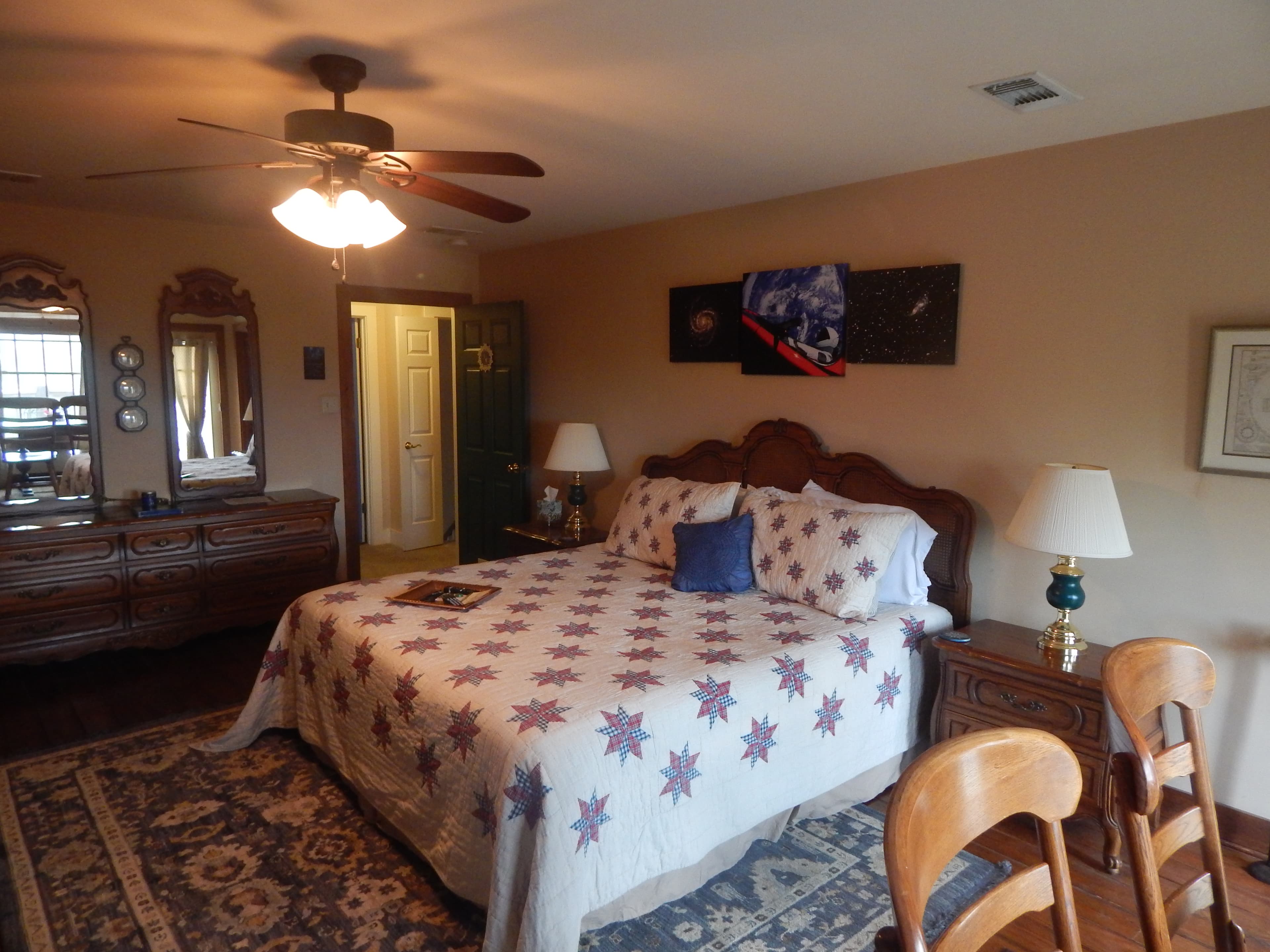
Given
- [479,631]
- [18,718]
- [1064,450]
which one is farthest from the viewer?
[18,718]

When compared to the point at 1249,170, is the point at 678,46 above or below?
above

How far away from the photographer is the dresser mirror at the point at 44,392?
407 cm

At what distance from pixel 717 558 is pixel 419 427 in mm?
4057

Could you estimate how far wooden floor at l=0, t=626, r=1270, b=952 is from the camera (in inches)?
86.3

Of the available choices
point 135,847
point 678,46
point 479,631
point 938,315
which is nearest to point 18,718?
Answer: point 135,847

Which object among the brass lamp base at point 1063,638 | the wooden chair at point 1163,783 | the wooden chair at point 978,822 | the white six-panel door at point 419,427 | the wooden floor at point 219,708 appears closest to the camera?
the wooden chair at point 978,822

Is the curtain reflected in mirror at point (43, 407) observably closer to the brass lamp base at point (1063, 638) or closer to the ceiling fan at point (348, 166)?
the ceiling fan at point (348, 166)

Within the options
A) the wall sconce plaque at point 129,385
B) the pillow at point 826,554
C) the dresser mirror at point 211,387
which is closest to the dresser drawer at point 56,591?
the dresser mirror at point 211,387

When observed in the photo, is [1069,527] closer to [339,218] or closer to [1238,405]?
[1238,405]

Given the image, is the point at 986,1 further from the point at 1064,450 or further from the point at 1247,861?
the point at 1247,861

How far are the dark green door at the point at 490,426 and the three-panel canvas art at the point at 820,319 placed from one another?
1.35m

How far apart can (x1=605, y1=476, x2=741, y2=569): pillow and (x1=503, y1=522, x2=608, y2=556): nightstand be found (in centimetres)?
43

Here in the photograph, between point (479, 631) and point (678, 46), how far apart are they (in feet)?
6.14

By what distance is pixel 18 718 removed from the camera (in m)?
3.43
